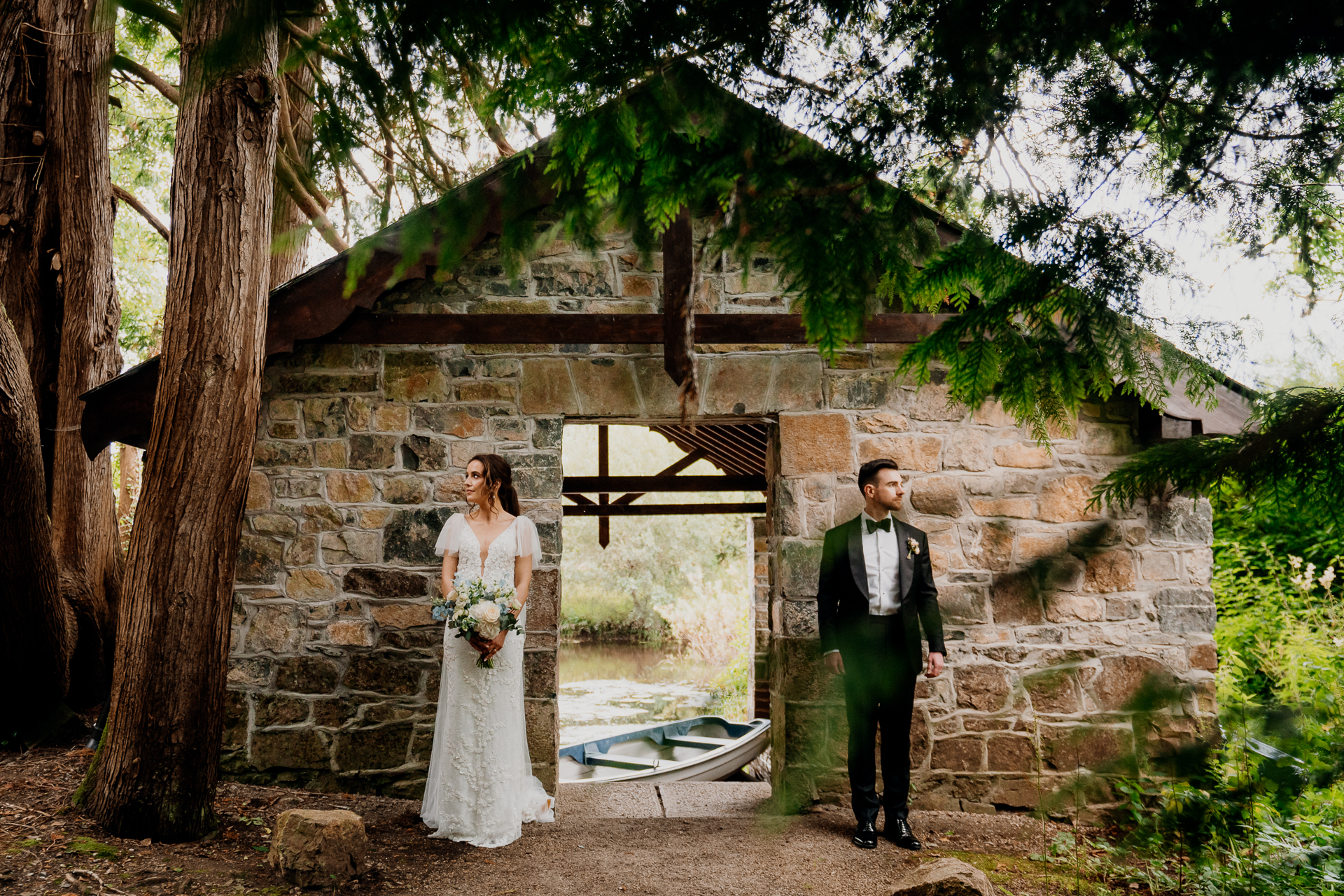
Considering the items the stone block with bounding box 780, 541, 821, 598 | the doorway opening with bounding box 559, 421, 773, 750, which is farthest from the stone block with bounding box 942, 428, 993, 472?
the doorway opening with bounding box 559, 421, 773, 750

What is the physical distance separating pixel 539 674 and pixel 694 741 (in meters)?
3.34

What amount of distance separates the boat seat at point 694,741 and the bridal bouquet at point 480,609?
3.70 metres

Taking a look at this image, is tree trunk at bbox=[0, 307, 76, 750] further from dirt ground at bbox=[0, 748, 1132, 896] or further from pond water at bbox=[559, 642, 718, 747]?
pond water at bbox=[559, 642, 718, 747]

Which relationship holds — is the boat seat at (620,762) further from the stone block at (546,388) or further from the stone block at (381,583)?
the stone block at (546,388)

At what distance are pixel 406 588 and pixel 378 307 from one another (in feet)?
4.82

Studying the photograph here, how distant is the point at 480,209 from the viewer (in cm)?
200

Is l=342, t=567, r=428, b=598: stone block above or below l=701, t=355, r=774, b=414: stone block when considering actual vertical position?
below

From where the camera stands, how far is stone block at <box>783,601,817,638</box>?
4.42 meters

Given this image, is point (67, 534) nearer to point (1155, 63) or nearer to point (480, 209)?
point (480, 209)

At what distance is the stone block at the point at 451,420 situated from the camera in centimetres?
448

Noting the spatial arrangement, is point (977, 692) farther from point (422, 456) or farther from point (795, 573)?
point (422, 456)

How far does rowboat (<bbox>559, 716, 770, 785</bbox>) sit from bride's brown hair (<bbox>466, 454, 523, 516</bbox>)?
7.36ft

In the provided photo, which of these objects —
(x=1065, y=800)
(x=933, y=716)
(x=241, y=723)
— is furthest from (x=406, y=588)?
(x=1065, y=800)

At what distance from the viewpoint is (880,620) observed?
3857mm
